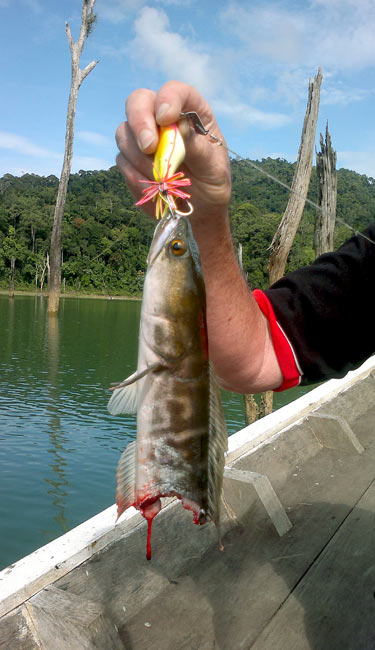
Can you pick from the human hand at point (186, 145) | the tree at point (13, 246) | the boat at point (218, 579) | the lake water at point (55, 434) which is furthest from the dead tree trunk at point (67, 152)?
the tree at point (13, 246)

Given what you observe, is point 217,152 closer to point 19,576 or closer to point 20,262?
point 19,576

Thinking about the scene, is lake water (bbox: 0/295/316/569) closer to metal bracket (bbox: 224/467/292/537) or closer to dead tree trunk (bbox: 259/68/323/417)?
dead tree trunk (bbox: 259/68/323/417)

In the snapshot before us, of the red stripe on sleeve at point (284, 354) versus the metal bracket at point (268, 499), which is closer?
the red stripe on sleeve at point (284, 354)

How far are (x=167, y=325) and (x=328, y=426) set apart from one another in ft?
11.4

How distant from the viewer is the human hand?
1.34 metres

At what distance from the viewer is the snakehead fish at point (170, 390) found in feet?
4.26

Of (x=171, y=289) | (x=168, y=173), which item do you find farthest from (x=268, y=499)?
(x=168, y=173)

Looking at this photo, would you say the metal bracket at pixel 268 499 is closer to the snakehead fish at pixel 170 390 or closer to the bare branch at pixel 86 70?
the snakehead fish at pixel 170 390

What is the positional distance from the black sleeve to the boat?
1.11 metres

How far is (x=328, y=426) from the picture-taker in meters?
4.47

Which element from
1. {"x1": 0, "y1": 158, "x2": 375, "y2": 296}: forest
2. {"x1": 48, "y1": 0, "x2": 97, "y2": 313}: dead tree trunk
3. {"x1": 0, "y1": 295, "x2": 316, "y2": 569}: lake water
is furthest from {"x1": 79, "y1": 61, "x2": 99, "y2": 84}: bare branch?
{"x1": 0, "y1": 295, "x2": 316, "y2": 569}: lake water

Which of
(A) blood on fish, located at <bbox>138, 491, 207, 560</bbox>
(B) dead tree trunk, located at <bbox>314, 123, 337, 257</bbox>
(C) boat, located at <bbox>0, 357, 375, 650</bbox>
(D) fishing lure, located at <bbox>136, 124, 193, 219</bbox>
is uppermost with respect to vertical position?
(B) dead tree trunk, located at <bbox>314, 123, 337, 257</bbox>

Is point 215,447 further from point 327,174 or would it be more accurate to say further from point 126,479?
point 327,174

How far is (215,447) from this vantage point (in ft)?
4.55
